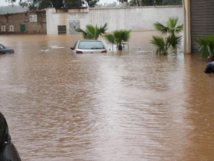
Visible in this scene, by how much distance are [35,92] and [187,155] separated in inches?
328

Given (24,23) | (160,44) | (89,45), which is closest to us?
(160,44)

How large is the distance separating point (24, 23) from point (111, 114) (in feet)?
224

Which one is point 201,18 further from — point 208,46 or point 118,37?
point 118,37

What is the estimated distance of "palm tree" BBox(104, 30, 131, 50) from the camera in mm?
35987

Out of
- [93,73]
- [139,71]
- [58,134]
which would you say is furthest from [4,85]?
[58,134]

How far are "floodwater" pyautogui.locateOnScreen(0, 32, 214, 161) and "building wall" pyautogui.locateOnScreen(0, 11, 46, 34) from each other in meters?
54.3

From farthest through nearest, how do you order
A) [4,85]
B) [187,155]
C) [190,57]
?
1. [190,57]
2. [4,85]
3. [187,155]

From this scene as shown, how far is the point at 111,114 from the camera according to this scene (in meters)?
11.6

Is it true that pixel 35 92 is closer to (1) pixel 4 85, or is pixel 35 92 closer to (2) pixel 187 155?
(1) pixel 4 85

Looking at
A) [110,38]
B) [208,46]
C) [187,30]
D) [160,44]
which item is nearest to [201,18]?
[187,30]

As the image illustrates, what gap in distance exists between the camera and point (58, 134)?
31.6 ft

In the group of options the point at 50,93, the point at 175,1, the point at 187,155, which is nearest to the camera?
the point at 187,155

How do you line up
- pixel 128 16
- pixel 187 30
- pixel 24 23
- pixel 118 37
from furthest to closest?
pixel 24 23
pixel 128 16
pixel 118 37
pixel 187 30

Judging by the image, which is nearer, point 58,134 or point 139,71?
point 58,134
